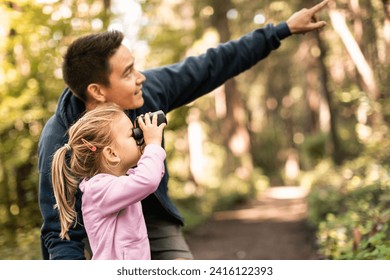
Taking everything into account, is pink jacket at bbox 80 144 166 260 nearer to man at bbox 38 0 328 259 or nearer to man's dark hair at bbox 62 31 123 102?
man at bbox 38 0 328 259

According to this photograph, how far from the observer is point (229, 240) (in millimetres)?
11625

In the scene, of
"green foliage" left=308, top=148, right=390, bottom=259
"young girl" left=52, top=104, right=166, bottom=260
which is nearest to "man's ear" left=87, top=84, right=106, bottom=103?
"young girl" left=52, top=104, right=166, bottom=260

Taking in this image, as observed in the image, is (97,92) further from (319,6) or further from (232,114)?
(232,114)

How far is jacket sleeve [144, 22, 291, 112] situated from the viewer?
11.3 feet

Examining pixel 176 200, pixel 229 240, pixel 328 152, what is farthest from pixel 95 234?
pixel 328 152

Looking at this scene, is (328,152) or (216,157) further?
(216,157)

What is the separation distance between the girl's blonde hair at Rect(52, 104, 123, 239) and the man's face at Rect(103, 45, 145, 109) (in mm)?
338

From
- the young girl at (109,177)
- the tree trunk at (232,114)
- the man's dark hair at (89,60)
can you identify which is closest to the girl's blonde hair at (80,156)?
the young girl at (109,177)

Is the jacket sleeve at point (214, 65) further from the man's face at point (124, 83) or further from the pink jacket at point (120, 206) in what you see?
the pink jacket at point (120, 206)

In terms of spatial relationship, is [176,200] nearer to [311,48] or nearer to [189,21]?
[189,21]

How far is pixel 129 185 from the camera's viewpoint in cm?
244

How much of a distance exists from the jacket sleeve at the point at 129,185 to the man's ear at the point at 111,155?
93mm

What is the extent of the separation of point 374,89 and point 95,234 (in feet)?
25.5

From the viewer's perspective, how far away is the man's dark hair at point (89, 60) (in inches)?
121
